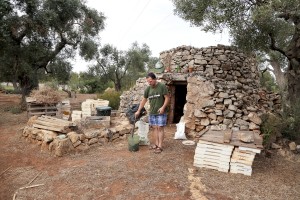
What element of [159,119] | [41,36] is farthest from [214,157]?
[41,36]

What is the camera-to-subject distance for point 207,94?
7230 mm

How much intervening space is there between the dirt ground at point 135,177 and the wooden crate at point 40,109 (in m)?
3.37

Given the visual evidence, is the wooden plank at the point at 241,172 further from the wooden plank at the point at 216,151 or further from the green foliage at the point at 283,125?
the green foliage at the point at 283,125

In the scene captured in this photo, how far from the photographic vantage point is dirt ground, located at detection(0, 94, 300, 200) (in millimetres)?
3961

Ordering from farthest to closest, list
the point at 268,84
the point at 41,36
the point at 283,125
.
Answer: the point at 268,84 → the point at 41,36 → the point at 283,125

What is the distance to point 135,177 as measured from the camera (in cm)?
447

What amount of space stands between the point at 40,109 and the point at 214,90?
6.90 m

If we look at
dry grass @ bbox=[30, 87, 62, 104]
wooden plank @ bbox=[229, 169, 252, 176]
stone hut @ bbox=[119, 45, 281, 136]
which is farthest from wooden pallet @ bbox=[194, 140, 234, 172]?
dry grass @ bbox=[30, 87, 62, 104]

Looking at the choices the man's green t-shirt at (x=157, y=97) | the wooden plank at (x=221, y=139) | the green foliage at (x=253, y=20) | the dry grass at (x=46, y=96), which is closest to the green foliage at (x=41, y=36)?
the dry grass at (x=46, y=96)

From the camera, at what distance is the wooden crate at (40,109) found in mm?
9428

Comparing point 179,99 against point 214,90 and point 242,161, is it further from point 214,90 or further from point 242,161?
point 242,161

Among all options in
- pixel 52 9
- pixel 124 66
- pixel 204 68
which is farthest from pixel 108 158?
pixel 124 66

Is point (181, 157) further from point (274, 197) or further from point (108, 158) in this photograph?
point (274, 197)

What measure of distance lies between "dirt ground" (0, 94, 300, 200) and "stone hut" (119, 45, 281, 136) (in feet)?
4.40
